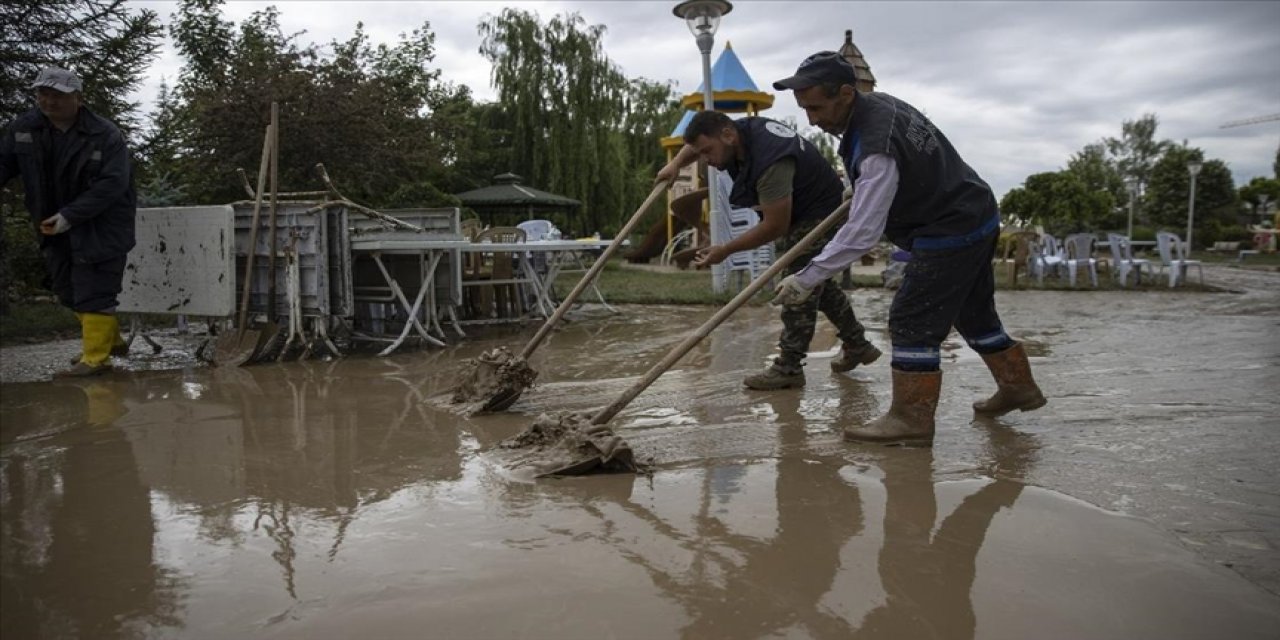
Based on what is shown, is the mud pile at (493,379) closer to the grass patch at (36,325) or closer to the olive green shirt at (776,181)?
the olive green shirt at (776,181)

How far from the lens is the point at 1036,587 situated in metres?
1.89

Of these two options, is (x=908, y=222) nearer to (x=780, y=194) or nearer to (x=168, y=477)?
(x=780, y=194)

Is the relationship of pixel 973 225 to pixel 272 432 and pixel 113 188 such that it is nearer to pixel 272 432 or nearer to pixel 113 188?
pixel 272 432

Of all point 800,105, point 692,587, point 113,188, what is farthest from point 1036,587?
point 113,188

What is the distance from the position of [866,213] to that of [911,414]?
2.56 feet

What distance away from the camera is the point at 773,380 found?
4.30 m

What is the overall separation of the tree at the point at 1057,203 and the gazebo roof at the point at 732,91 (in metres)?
12.5

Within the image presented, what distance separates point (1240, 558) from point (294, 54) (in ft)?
37.0

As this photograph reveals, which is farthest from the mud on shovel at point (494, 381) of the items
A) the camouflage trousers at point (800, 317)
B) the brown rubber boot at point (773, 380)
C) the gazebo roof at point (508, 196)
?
the gazebo roof at point (508, 196)

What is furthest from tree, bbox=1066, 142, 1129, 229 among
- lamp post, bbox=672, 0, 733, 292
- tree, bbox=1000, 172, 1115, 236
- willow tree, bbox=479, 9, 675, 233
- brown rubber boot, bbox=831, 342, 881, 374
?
brown rubber boot, bbox=831, 342, 881, 374

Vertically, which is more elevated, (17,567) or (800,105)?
(800,105)

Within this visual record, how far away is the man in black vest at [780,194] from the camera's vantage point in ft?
12.7

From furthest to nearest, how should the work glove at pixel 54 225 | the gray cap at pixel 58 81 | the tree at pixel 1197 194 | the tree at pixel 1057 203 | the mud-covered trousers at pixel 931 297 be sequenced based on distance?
the tree at pixel 1197 194, the tree at pixel 1057 203, the work glove at pixel 54 225, the gray cap at pixel 58 81, the mud-covered trousers at pixel 931 297

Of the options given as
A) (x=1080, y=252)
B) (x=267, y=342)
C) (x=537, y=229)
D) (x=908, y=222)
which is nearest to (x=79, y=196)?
(x=267, y=342)
